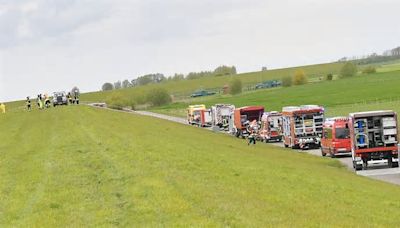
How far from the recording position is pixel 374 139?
38156mm

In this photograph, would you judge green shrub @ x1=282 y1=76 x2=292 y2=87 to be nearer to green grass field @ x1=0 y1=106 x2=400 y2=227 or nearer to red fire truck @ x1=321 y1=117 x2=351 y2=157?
red fire truck @ x1=321 y1=117 x2=351 y2=157

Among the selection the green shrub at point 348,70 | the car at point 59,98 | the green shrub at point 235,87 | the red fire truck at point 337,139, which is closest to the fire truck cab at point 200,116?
the car at point 59,98

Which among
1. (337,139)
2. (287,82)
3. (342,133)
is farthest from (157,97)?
(337,139)

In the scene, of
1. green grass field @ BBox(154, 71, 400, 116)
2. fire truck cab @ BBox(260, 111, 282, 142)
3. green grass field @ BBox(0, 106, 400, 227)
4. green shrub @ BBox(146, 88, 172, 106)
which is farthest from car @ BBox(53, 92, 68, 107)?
green shrub @ BBox(146, 88, 172, 106)

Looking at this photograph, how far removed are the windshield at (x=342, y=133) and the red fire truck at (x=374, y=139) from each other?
6891 mm

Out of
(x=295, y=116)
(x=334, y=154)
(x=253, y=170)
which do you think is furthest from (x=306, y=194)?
(x=295, y=116)

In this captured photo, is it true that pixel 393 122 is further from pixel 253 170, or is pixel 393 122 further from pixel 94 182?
pixel 94 182

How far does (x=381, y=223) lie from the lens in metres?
17.0

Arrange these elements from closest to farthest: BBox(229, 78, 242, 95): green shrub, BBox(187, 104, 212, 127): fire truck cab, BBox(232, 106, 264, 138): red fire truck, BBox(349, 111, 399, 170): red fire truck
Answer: BBox(349, 111, 399, 170): red fire truck < BBox(232, 106, 264, 138): red fire truck < BBox(187, 104, 212, 127): fire truck cab < BBox(229, 78, 242, 95): green shrub

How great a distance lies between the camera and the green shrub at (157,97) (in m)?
184

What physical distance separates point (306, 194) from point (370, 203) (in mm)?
1751

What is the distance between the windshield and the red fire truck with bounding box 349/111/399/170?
271 inches

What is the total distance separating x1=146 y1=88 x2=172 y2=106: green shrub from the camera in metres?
184

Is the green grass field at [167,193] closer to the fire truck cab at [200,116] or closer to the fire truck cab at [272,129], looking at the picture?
the fire truck cab at [272,129]
